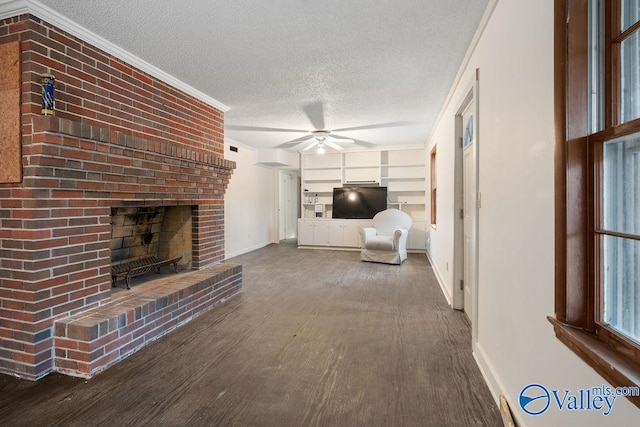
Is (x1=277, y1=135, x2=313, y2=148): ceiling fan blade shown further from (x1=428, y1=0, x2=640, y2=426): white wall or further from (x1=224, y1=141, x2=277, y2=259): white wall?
(x1=428, y1=0, x2=640, y2=426): white wall

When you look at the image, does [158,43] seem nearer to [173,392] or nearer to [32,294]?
[32,294]

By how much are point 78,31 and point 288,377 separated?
9.01 ft

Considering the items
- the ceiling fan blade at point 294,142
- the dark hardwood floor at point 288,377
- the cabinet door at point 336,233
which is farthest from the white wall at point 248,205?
the dark hardwood floor at point 288,377

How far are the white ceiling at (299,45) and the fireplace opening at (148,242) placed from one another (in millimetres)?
1430

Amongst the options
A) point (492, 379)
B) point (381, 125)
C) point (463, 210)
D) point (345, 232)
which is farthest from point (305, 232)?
point (492, 379)

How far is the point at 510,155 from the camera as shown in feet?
5.45

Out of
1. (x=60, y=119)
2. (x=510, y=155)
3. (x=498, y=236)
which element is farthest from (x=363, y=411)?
(x=60, y=119)

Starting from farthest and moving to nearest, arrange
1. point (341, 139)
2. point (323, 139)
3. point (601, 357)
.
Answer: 1. point (341, 139)
2. point (323, 139)
3. point (601, 357)

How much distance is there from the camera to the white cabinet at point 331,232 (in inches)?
280

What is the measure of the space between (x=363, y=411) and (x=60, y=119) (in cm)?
251

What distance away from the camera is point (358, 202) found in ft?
23.6

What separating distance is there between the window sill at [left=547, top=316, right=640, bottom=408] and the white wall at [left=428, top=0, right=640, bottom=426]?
5 cm

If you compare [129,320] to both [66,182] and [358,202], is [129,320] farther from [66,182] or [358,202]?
[358,202]
